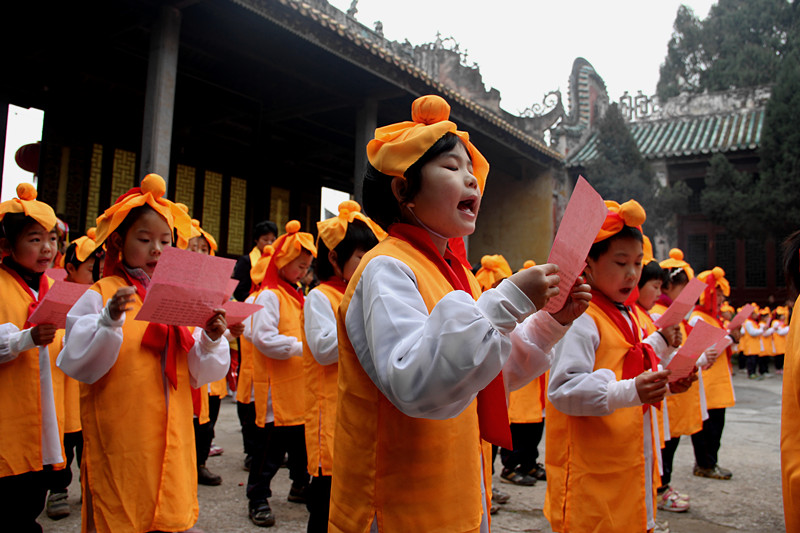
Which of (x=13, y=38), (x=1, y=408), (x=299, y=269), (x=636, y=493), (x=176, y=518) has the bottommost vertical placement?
(x=176, y=518)

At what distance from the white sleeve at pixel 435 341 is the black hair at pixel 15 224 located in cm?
233

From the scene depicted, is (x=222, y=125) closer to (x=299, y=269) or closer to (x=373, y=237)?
(x=299, y=269)

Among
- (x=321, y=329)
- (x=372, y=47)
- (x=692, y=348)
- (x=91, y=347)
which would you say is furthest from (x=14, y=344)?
(x=372, y=47)

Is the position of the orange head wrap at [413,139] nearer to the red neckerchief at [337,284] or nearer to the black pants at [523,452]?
the red neckerchief at [337,284]

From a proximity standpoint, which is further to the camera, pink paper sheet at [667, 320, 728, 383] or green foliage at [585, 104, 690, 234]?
green foliage at [585, 104, 690, 234]

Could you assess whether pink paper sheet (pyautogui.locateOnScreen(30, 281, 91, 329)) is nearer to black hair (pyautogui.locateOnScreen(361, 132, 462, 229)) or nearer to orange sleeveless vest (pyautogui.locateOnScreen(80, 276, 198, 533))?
orange sleeveless vest (pyautogui.locateOnScreen(80, 276, 198, 533))

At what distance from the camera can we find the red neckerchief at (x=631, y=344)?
2.34m

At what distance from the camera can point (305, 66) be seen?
7.79 meters

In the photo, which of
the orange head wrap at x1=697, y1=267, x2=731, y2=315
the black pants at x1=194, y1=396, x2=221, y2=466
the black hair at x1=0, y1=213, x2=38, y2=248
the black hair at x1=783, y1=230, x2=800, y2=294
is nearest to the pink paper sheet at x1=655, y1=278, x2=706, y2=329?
the black hair at x1=783, y1=230, x2=800, y2=294

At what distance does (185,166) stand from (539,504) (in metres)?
7.82

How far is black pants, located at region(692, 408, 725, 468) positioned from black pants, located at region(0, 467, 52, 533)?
4.71 metres

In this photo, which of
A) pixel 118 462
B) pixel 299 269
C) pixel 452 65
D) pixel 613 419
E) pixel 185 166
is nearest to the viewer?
pixel 118 462

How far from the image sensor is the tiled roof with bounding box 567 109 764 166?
1473 cm

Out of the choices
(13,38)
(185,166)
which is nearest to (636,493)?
(13,38)
